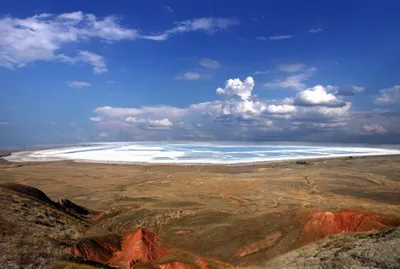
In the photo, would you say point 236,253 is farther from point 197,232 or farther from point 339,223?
point 339,223

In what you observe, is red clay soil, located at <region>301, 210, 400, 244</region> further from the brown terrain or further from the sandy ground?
the sandy ground

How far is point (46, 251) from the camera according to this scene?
20234 millimetres

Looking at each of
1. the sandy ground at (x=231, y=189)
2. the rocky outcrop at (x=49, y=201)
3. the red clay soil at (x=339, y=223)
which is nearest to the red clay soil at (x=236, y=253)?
the red clay soil at (x=339, y=223)

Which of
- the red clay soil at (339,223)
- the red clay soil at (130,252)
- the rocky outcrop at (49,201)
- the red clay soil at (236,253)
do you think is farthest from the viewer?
the rocky outcrop at (49,201)

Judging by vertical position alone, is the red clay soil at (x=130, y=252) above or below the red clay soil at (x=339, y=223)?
below

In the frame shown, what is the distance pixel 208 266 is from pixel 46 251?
1040 centimetres

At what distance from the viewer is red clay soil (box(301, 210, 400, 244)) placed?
902 inches

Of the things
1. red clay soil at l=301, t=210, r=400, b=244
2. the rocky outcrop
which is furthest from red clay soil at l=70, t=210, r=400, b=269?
the rocky outcrop

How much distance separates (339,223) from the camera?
2389 centimetres

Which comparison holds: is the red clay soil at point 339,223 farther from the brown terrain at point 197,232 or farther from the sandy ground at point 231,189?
the sandy ground at point 231,189

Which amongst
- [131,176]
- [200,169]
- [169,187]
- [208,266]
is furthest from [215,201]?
[200,169]

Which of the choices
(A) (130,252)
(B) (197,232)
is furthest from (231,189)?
(A) (130,252)

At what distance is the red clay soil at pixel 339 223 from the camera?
22922mm

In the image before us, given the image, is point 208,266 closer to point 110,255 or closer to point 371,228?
point 110,255
